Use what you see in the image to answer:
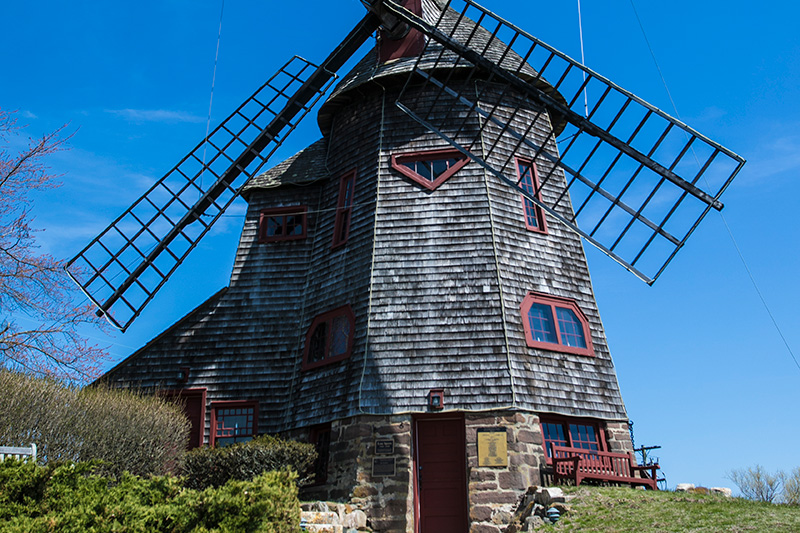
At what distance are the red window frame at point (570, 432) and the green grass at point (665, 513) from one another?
127 cm

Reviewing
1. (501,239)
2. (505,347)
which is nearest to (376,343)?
(505,347)

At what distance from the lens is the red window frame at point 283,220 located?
16.8m

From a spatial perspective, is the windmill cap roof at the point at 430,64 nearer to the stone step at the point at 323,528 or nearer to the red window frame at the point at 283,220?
the red window frame at the point at 283,220

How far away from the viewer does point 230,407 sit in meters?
14.8

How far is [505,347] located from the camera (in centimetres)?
1230

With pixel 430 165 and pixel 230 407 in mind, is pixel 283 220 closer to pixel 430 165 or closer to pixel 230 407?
pixel 430 165

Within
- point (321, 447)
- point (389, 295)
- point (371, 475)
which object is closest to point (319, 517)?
point (371, 475)

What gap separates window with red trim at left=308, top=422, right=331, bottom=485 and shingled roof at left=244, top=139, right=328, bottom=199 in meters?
6.79

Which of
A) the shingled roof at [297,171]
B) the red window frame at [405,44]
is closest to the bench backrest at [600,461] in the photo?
the shingled roof at [297,171]

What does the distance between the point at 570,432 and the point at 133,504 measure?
8159 millimetres

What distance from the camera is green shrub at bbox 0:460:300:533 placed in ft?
23.9

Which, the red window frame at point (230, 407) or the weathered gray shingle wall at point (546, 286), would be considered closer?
the weathered gray shingle wall at point (546, 286)

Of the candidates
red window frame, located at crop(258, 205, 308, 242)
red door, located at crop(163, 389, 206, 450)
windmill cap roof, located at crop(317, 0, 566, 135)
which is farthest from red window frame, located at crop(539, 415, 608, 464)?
red window frame, located at crop(258, 205, 308, 242)

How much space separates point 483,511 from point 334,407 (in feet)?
11.9
